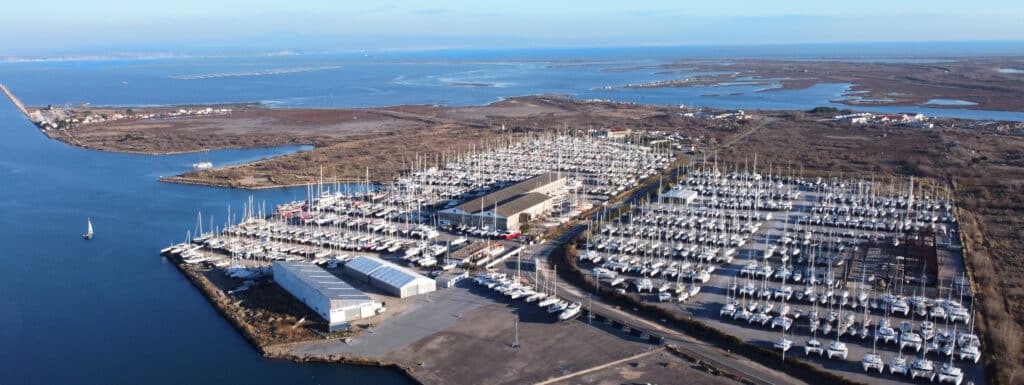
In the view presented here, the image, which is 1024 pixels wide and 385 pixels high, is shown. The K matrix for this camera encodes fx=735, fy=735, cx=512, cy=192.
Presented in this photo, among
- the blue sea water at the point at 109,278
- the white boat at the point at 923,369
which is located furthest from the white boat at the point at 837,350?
the blue sea water at the point at 109,278

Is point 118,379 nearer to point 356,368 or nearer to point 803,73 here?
point 356,368

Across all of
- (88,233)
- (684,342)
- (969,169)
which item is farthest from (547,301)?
(969,169)

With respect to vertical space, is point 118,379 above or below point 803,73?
below

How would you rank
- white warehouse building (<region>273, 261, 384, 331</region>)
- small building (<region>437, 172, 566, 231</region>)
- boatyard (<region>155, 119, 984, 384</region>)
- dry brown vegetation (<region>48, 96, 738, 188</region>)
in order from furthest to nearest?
dry brown vegetation (<region>48, 96, 738, 188</region>) < small building (<region>437, 172, 566, 231</region>) < white warehouse building (<region>273, 261, 384, 331</region>) < boatyard (<region>155, 119, 984, 384</region>)

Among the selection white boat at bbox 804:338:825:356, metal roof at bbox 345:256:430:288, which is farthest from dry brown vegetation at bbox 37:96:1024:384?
metal roof at bbox 345:256:430:288

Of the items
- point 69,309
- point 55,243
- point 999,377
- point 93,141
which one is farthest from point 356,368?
point 93,141

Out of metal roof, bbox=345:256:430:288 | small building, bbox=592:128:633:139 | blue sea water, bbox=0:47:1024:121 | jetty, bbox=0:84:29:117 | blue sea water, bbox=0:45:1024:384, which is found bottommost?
blue sea water, bbox=0:45:1024:384

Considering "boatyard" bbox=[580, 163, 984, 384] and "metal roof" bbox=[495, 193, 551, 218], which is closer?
"boatyard" bbox=[580, 163, 984, 384]

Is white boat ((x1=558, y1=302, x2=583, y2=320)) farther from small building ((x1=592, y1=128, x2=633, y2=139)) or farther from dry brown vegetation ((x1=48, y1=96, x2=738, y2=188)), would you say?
small building ((x1=592, y1=128, x2=633, y2=139))
